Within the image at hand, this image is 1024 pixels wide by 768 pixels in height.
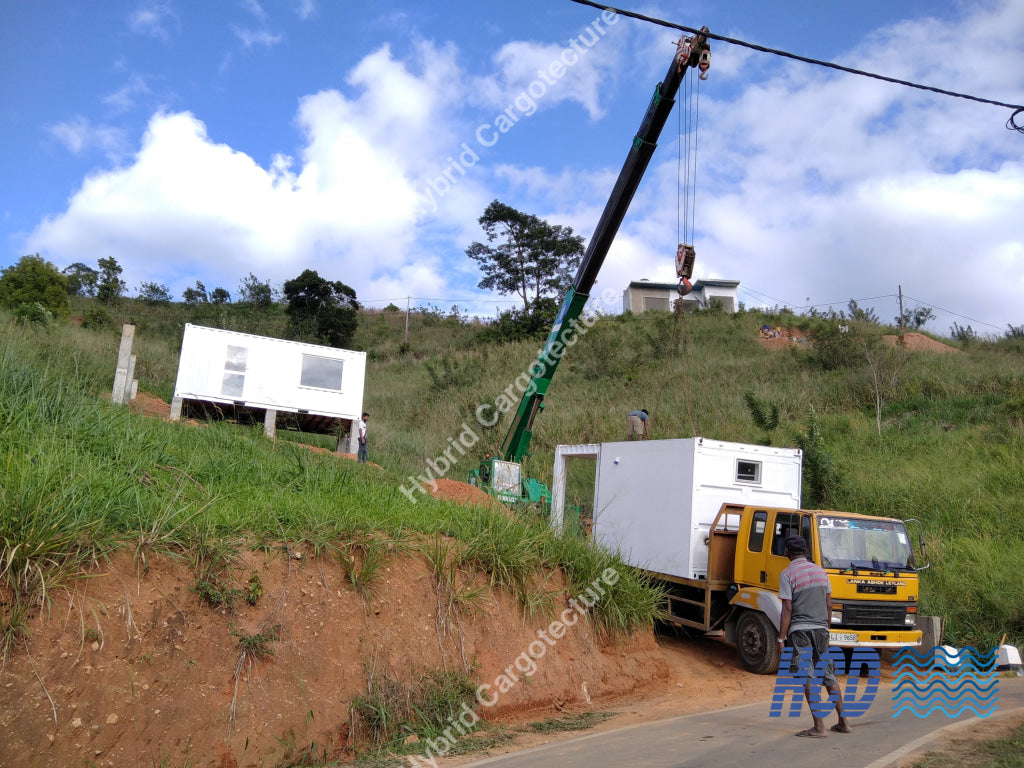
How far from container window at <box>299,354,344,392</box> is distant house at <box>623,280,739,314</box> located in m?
34.0

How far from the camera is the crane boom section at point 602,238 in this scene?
12031 mm

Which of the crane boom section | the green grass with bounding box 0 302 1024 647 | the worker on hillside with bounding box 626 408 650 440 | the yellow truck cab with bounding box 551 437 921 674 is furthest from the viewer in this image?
the worker on hillside with bounding box 626 408 650 440

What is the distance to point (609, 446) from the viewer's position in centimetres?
1318

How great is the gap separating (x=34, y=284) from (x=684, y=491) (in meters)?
37.5

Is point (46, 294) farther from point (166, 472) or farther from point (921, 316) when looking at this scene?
point (921, 316)

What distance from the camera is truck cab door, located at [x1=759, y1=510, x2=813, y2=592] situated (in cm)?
964

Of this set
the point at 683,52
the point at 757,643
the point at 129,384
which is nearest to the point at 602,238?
the point at 683,52

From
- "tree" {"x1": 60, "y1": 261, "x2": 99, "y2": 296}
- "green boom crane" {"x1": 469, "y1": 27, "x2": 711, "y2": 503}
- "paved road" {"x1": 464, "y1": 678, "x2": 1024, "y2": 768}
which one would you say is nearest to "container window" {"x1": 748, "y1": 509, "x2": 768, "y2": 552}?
"paved road" {"x1": 464, "y1": 678, "x2": 1024, "y2": 768}

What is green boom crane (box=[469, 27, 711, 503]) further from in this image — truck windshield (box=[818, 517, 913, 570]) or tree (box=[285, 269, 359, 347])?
tree (box=[285, 269, 359, 347])

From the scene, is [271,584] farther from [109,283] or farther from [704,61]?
[109,283]

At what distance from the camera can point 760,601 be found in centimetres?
977

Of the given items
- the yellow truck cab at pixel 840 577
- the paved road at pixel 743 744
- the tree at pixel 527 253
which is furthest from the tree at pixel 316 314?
the paved road at pixel 743 744

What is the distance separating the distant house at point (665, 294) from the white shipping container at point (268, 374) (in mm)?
34044

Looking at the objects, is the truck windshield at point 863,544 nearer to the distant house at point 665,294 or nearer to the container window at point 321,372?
the container window at point 321,372
